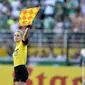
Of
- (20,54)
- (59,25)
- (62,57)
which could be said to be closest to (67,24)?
(59,25)

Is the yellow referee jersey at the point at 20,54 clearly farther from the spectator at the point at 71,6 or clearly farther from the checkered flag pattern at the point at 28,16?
the spectator at the point at 71,6

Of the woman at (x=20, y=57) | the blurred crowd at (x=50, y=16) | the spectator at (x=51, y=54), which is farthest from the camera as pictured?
the blurred crowd at (x=50, y=16)

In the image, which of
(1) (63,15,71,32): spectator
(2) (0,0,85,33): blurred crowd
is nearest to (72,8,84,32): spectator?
(2) (0,0,85,33): blurred crowd

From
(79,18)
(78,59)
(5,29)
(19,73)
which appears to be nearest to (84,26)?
(79,18)

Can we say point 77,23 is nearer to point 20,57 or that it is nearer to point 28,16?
point 28,16

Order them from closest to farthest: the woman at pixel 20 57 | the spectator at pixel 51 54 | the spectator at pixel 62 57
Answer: the woman at pixel 20 57, the spectator at pixel 62 57, the spectator at pixel 51 54

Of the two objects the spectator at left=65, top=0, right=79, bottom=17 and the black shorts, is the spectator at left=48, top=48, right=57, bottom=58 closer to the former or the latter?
the spectator at left=65, top=0, right=79, bottom=17

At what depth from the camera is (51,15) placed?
1631 cm

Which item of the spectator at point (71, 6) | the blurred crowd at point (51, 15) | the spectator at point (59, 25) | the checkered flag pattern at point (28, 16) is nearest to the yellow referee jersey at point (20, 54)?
the checkered flag pattern at point (28, 16)

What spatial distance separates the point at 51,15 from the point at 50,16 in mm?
59

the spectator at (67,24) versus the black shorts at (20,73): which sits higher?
the spectator at (67,24)

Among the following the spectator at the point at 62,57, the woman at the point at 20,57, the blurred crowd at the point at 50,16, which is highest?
the blurred crowd at the point at 50,16

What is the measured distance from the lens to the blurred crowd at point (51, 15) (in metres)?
15.6

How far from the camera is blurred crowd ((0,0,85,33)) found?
15.6m
